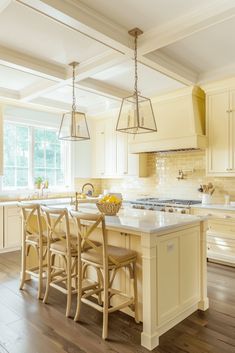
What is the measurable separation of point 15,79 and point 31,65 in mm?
920

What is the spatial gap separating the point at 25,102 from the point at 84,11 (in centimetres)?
312

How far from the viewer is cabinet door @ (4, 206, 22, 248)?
15.7 feet

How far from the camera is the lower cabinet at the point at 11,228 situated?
4777mm

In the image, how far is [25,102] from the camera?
5.29 m

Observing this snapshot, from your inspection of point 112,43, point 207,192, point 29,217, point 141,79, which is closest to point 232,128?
point 207,192

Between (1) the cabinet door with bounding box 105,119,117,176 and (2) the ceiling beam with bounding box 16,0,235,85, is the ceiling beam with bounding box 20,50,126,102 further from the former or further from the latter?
(1) the cabinet door with bounding box 105,119,117,176

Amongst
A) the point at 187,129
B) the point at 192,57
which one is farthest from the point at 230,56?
the point at 187,129

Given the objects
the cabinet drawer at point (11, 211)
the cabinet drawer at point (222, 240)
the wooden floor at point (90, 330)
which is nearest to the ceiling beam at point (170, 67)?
the cabinet drawer at point (222, 240)

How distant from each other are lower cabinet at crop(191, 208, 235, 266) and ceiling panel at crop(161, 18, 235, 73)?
2.10 metres

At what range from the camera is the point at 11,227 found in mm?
4863

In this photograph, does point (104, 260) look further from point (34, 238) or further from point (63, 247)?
point (34, 238)

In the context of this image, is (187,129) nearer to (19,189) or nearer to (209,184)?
(209,184)

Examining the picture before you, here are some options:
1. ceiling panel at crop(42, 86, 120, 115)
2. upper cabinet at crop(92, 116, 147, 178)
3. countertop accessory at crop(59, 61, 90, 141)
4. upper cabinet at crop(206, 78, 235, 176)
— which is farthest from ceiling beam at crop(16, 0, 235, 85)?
upper cabinet at crop(92, 116, 147, 178)

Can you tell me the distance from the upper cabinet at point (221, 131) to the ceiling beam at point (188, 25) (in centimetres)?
170
